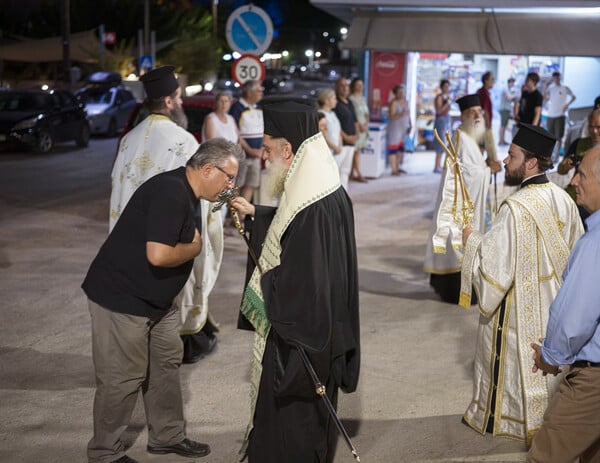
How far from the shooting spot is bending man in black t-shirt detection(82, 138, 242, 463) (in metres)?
4.61

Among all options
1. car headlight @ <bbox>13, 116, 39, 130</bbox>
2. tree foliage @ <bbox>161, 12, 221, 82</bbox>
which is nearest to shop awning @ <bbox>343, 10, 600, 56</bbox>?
car headlight @ <bbox>13, 116, 39, 130</bbox>

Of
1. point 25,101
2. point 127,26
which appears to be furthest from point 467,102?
point 127,26

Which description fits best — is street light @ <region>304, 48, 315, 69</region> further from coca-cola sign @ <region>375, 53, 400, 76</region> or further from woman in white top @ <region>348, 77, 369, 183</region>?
woman in white top @ <region>348, 77, 369, 183</region>

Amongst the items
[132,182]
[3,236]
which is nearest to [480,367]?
[132,182]

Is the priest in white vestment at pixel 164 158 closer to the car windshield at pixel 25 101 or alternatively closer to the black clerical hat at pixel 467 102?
the black clerical hat at pixel 467 102

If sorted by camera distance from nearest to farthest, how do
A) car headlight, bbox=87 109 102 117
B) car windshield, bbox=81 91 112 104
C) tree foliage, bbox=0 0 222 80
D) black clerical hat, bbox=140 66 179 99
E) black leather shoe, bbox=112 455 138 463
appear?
black leather shoe, bbox=112 455 138 463 → black clerical hat, bbox=140 66 179 99 → car headlight, bbox=87 109 102 117 → car windshield, bbox=81 91 112 104 → tree foliage, bbox=0 0 222 80

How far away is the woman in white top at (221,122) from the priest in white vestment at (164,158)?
385 cm

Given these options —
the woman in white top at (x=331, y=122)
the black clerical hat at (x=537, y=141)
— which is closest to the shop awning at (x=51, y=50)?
the woman in white top at (x=331, y=122)

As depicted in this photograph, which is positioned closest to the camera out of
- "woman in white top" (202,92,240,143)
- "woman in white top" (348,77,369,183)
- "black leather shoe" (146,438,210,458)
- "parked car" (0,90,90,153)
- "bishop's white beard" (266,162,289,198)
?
"bishop's white beard" (266,162,289,198)

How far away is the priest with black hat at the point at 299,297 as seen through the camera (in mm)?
4387

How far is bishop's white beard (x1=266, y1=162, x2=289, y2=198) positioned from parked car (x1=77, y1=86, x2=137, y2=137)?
67.5 feet

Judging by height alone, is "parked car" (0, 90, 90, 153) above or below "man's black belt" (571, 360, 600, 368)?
below

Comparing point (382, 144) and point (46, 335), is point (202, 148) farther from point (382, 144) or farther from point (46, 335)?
point (382, 144)

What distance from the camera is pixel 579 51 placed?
13.0 meters
